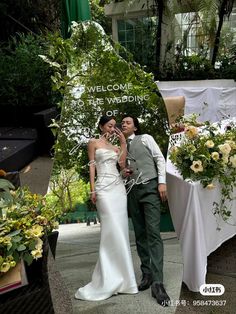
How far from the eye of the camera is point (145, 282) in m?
2.27

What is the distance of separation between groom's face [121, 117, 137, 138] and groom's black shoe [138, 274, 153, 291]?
2.78 ft

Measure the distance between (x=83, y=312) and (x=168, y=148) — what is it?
1.18m

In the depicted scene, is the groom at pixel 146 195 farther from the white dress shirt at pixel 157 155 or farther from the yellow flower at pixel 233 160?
the yellow flower at pixel 233 160

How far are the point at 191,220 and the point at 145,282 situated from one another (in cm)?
56

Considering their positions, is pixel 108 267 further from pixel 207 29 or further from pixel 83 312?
pixel 207 29

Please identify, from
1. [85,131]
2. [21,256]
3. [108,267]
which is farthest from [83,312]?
[85,131]

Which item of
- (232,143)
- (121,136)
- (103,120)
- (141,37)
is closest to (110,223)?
(121,136)

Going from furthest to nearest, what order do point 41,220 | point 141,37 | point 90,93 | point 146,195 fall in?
1. point 141,37
2. point 90,93
3. point 146,195
4. point 41,220

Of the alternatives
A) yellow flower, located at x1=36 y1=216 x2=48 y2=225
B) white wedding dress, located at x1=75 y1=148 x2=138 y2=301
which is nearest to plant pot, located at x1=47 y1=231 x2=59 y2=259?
white wedding dress, located at x1=75 y1=148 x2=138 y2=301

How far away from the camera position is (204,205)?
107 inches

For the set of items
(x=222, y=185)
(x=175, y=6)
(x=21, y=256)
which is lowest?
(x=222, y=185)

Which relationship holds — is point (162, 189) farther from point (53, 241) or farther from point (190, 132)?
point (53, 241)

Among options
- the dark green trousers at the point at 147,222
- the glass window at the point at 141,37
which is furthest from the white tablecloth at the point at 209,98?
the dark green trousers at the point at 147,222

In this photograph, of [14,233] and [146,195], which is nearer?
[14,233]
